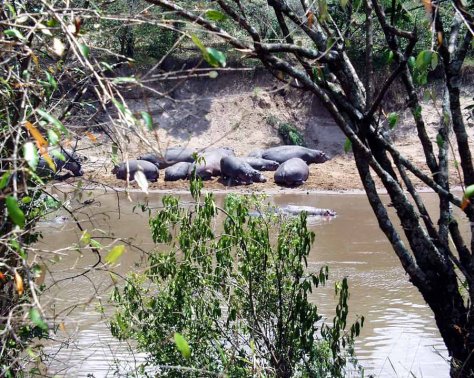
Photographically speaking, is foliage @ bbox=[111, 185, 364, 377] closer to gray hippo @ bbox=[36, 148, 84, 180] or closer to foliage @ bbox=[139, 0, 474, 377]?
gray hippo @ bbox=[36, 148, 84, 180]

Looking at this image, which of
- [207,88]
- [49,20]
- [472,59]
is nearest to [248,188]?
[207,88]

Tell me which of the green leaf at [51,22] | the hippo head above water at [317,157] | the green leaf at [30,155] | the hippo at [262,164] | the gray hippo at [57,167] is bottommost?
the hippo at [262,164]

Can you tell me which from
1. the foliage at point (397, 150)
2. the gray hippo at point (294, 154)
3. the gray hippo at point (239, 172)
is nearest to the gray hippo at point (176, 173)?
the gray hippo at point (239, 172)

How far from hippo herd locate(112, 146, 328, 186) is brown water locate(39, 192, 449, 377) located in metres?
3.43

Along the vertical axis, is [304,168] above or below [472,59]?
below

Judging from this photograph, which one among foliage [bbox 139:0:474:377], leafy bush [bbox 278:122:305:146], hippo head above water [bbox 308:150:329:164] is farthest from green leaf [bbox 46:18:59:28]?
leafy bush [bbox 278:122:305:146]

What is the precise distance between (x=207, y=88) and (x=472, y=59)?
25.4ft

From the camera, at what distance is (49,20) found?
2.59 m

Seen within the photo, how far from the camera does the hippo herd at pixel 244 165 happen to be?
59.8 ft

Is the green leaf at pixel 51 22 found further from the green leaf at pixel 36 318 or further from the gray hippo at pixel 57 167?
the green leaf at pixel 36 318

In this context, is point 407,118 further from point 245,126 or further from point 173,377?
point 173,377

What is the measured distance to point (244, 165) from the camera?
723 inches

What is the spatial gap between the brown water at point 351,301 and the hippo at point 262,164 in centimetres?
460

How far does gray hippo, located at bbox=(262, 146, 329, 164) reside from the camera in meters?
19.9
